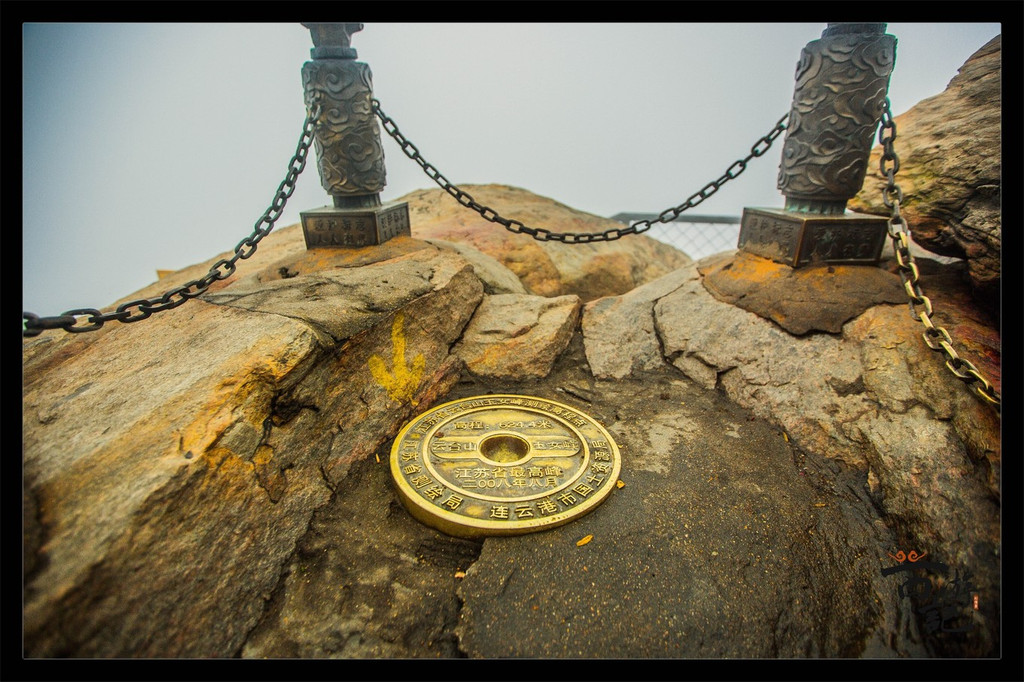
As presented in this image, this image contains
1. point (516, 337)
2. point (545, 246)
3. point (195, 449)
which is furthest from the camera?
point (545, 246)

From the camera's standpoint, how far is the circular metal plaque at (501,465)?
6.08ft

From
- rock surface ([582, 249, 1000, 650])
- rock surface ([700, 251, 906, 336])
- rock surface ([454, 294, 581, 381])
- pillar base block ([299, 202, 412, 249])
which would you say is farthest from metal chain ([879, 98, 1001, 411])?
pillar base block ([299, 202, 412, 249])

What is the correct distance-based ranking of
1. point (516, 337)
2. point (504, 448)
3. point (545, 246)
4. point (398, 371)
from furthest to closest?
1. point (545, 246)
2. point (516, 337)
3. point (398, 371)
4. point (504, 448)

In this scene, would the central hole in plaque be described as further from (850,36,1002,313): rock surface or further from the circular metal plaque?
(850,36,1002,313): rock surface

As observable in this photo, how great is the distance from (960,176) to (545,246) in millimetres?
2914

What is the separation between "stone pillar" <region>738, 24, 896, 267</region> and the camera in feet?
8.23

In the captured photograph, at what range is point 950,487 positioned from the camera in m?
1.73

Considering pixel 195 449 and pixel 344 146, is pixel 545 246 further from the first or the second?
pixel 195 449

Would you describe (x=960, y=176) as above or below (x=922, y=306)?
above

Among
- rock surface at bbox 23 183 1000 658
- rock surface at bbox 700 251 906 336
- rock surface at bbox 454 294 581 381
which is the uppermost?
rock surface at bbox 700 251 906 336

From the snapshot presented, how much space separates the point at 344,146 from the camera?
3.01m

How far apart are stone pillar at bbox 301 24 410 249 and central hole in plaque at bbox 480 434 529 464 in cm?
164

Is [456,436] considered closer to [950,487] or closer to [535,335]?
[535,335]

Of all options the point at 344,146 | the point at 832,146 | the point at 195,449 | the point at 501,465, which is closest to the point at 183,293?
the point at 195,449
